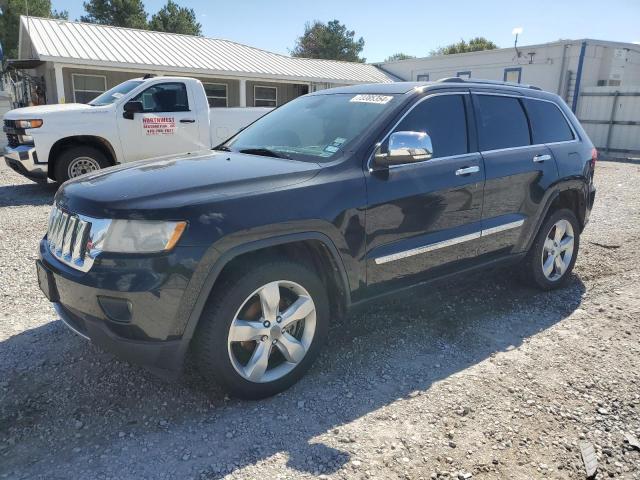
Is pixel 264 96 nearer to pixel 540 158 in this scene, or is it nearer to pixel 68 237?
pixel 540 158

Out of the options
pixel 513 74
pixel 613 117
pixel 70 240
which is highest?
pixel 513 74

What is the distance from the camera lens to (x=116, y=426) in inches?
108

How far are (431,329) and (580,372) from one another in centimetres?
106

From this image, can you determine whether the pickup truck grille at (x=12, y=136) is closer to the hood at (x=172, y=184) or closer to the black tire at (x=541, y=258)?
the hood at (x=172, y=184)

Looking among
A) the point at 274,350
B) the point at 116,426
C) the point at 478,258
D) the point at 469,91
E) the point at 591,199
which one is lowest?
the point at 116,426

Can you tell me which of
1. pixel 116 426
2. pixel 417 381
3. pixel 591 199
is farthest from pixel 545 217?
pixel 116 426

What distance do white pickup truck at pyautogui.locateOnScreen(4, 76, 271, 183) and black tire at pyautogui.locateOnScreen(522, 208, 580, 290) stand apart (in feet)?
22.8

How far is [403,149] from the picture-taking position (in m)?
3.17

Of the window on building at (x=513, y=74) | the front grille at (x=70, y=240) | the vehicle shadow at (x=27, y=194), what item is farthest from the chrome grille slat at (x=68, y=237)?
the window on building at (x=513, y=74)

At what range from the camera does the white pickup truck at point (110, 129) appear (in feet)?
27.0

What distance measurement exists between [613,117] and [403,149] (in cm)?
1886

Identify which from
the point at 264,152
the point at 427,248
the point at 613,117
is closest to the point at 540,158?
the point at 427,248

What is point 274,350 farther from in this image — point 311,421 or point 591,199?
point 591,199

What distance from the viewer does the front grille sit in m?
2.64
